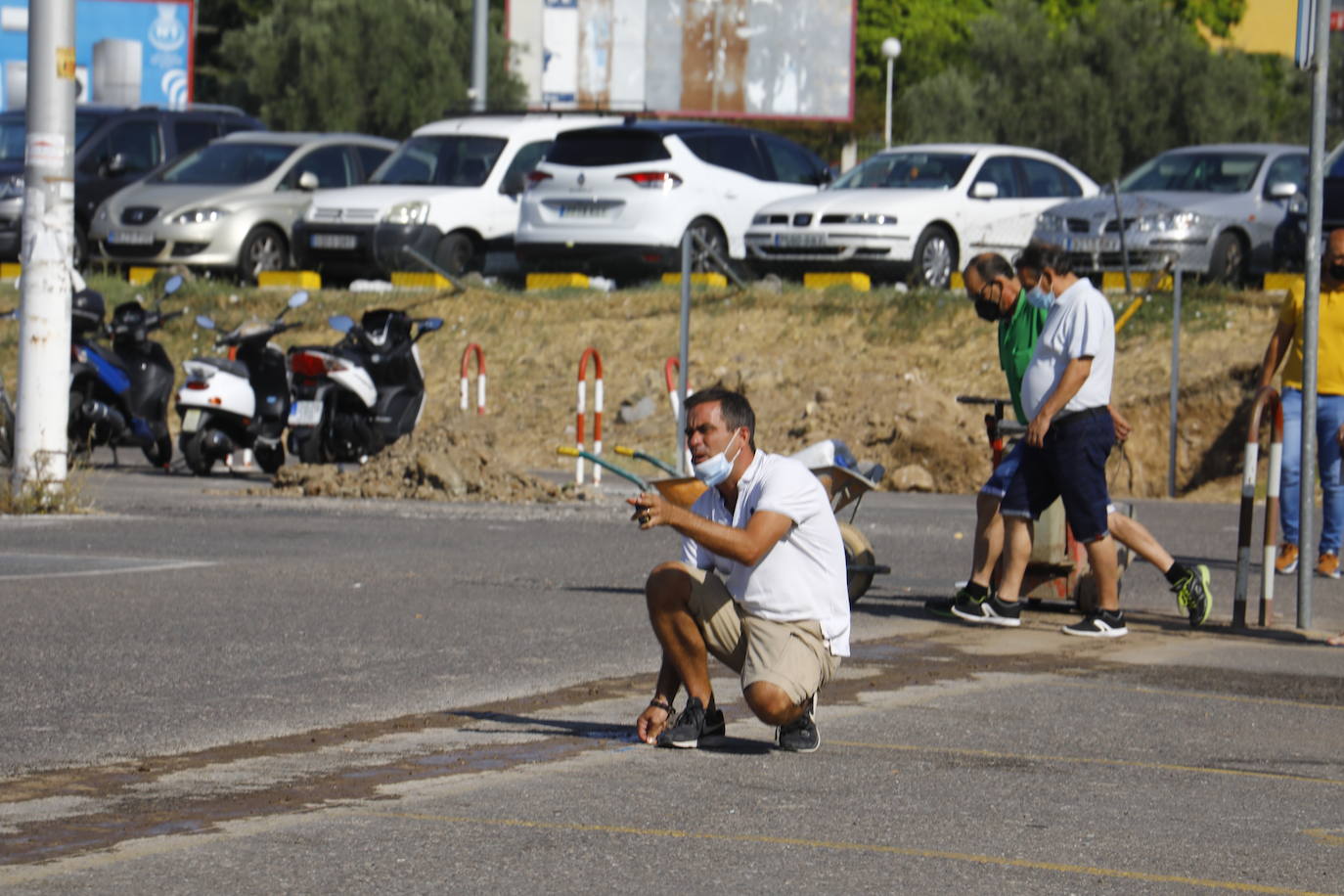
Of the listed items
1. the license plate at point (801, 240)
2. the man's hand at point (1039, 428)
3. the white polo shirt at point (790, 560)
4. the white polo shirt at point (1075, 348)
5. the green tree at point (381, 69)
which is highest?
the green tree at point (381, 69)

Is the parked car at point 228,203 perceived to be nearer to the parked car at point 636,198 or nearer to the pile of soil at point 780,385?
the pile of soil at point 780,385

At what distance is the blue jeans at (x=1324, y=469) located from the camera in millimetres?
12953

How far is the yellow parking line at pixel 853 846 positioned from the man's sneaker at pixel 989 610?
16.1 ft

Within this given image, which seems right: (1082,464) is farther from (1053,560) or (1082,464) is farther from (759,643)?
(759,643)

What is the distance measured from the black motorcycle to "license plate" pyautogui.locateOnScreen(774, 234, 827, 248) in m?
6.99

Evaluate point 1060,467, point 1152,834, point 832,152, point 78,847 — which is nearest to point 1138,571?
point 1060,467

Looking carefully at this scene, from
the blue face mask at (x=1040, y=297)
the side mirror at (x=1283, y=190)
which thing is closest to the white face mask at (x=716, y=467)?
the blue face mask at (x=1040, y=297)

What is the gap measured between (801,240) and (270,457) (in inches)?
321

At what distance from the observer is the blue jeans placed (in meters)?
13.0

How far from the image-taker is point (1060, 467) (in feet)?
35.3

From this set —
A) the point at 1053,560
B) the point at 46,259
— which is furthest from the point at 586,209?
the point at 1053,560

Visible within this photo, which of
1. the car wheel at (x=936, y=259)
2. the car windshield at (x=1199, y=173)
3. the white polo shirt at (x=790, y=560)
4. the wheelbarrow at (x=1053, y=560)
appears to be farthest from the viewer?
the car wheel at (x=936, y=259)

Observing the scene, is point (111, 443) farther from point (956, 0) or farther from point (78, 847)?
point (956, 0)

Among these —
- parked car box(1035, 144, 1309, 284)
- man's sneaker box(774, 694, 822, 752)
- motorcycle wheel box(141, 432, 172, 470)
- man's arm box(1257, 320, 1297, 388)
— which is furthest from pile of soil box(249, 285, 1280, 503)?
man's sneaker box(774, 694, 822, 752)
